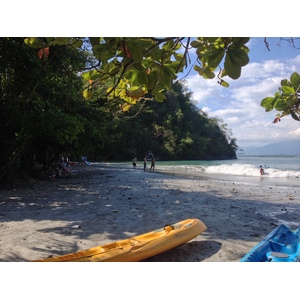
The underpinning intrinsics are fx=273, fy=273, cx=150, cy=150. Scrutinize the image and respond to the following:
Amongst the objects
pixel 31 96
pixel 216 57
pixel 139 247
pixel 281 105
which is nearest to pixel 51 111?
pixel 31 96

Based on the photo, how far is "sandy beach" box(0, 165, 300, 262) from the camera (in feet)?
7.21

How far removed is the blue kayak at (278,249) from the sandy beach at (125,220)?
0.15 meters

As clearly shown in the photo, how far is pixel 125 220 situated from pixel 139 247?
46.8 inches

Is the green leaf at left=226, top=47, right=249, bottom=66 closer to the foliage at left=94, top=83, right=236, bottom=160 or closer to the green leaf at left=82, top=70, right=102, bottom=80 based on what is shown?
the green leaf at left=82, top=70, right=102, bottom=80

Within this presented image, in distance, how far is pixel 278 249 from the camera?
213 cm

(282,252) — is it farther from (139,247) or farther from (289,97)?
(289,97)

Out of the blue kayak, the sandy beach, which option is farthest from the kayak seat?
the sandy beach

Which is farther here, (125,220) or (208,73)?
(125,220)

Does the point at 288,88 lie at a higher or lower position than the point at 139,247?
higher

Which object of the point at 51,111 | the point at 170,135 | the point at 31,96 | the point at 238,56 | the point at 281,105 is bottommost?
the point at 281,105

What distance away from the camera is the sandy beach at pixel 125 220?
2197mm

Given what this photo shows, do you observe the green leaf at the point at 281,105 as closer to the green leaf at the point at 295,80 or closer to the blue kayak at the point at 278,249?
the green leaf at the point at 295,80
